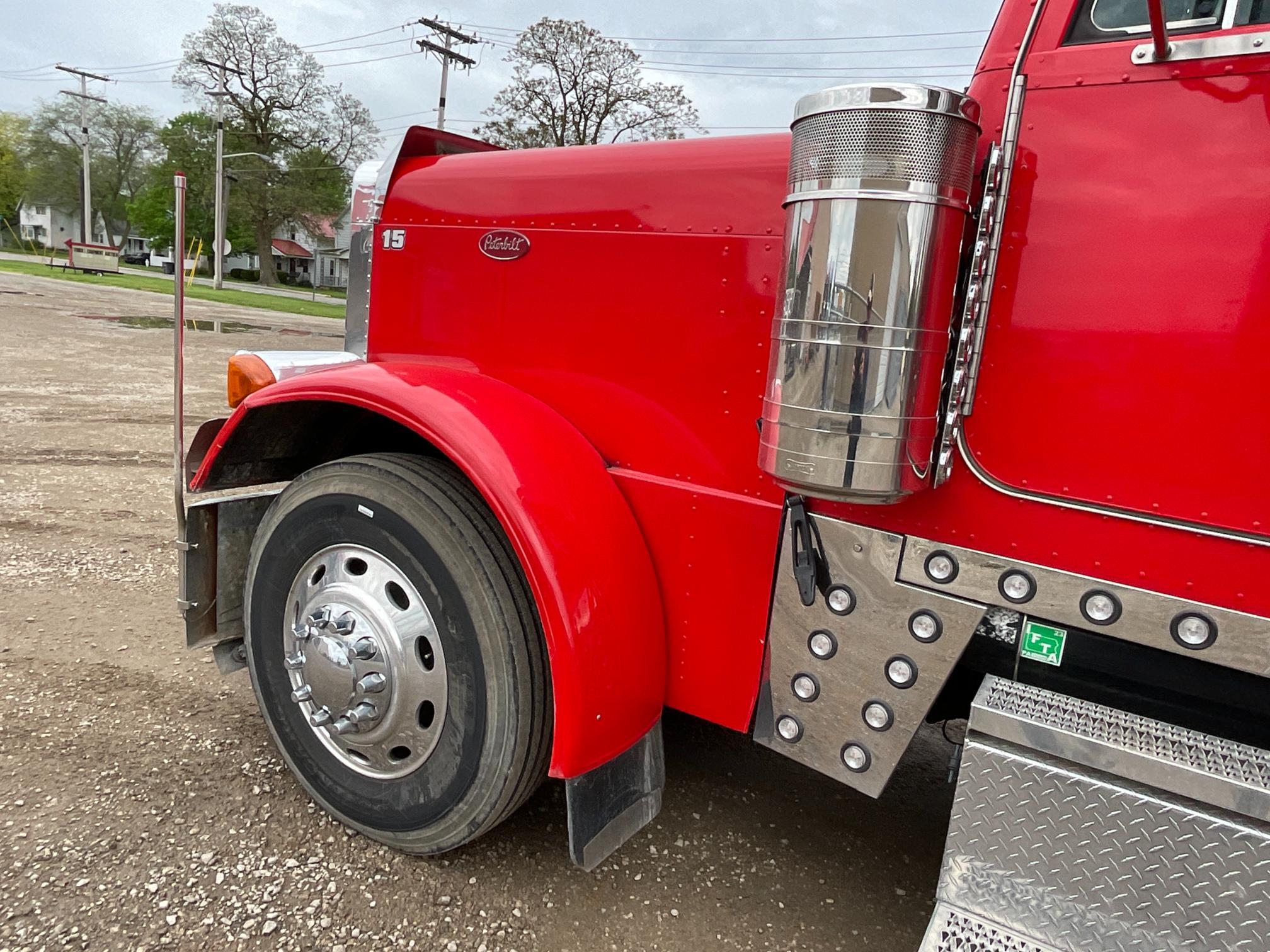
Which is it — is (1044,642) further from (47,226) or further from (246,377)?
(47,226)

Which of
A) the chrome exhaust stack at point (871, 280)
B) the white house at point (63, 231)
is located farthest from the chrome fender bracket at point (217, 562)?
the white house at point (63, 231)

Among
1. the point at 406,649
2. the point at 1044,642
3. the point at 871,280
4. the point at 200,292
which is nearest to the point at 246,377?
the point at 406,649

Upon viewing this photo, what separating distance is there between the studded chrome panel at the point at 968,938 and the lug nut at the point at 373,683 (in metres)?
1.35

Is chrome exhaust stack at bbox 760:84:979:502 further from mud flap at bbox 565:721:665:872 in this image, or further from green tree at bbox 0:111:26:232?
green tree at bbox 0:111:26:232

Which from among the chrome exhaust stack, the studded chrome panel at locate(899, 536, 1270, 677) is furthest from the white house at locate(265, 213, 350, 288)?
the studded chrome panel at locate(899, 536, 1270, 677)

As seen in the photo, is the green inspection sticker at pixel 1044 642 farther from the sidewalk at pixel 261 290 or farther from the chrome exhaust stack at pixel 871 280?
the sidewalk at pixel 261 290

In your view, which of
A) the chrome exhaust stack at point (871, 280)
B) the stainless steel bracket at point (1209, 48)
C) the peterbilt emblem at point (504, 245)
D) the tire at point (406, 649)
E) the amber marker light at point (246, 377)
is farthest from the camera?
the amber marker light at point (246, 377)

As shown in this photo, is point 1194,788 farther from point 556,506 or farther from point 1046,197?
point 556,506

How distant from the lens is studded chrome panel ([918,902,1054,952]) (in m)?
1.60

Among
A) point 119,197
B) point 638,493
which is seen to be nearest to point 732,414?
point 638,493

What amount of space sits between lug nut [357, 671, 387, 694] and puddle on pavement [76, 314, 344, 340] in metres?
15.8

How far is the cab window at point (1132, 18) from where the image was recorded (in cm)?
143

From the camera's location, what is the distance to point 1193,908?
1.46 metres

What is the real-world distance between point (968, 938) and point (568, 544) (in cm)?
108
